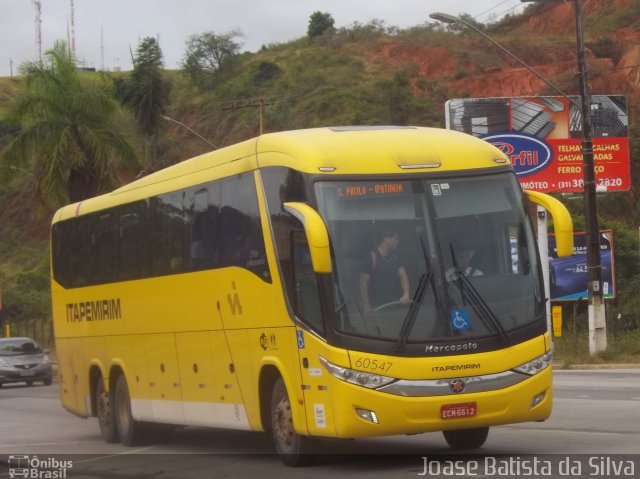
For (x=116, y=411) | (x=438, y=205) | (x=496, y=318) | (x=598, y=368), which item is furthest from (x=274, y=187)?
(x=598, y=368)

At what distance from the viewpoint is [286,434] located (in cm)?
1283

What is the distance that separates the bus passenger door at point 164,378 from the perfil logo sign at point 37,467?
5.07ft

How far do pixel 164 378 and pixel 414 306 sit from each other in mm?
5820

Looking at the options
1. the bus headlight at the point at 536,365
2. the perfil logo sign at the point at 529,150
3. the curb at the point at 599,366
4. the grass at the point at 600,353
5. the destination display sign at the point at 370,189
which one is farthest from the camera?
the perfil logo sign at the point at 529,150

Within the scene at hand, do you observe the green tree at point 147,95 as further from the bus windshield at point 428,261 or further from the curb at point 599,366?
the bus windshield at point 428,261

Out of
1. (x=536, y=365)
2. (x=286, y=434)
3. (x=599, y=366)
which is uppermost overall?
(x=536, y=365)

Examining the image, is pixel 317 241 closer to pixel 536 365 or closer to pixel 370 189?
pixel 370 189

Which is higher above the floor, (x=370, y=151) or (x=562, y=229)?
(x=370, y=151)

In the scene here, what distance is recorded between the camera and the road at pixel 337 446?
41.4ft

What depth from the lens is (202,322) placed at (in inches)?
586

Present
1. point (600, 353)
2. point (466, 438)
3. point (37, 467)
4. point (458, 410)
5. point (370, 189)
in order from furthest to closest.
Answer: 1. point (600, 353)
2. point (37, 467)
3. point (466, 438)
4. point (370, 189)
5. point (458, 410)

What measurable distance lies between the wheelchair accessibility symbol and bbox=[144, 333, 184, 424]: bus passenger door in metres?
5.39

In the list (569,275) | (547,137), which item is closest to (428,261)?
(547,137)

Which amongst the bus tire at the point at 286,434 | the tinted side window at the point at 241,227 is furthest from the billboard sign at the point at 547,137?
the bus tire at the point at 286,434
